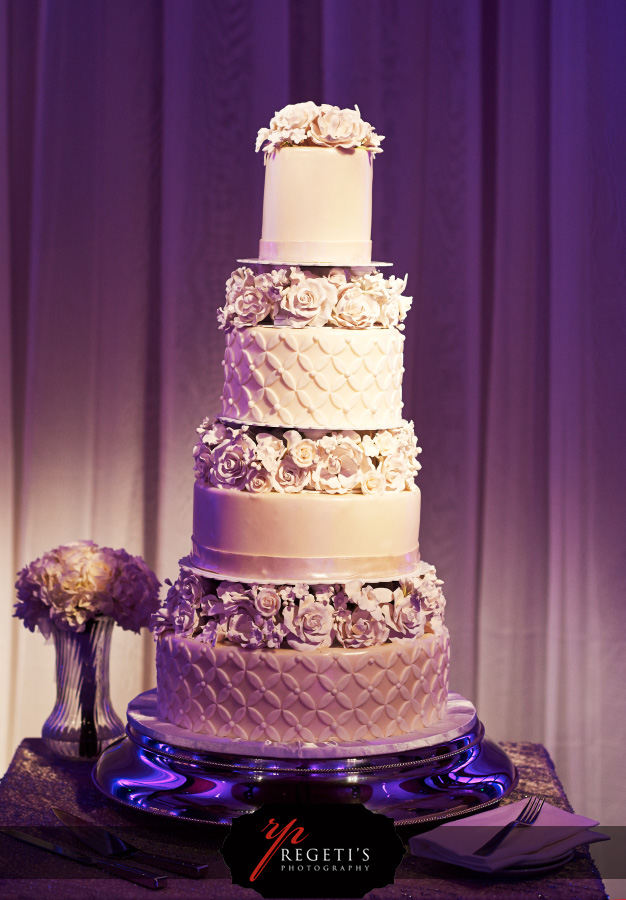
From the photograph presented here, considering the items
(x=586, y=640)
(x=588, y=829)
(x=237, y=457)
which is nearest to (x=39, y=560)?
(x=237, y=457)

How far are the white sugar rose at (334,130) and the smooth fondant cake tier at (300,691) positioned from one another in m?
1.00

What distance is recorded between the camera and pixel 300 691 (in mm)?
2182

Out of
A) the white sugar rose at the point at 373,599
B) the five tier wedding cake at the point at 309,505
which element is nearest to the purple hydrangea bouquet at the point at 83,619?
the five tier wedding cake at the point at 309,505

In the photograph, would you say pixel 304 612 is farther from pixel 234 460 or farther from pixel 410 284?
pixel 410 284

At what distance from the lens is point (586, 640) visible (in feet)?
11.1

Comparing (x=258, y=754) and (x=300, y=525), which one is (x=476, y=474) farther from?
(x=258, y=754)

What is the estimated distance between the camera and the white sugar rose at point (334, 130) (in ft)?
7.50

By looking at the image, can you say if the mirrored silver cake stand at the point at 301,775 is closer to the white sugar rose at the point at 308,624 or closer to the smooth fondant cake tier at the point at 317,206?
the white sugar rose at the point at 308,624

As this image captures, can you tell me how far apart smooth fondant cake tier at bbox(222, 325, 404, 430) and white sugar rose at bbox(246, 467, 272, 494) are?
98 millimetres

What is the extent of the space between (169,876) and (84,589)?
83cm

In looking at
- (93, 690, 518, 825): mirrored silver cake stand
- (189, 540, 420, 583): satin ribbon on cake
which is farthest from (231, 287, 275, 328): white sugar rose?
(93, 690, 518, 825): mirrored silver cake stand

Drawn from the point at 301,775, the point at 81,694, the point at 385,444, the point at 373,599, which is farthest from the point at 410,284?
the point at 301,775

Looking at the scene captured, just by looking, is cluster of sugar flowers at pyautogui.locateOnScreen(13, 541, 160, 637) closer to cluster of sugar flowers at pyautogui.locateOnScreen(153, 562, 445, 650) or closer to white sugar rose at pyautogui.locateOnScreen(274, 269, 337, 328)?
cluster of sugar flowers at pyautogui.locateOnScreen(153, 562, 445, 650)

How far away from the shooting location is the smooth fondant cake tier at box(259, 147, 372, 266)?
90.3 inches
